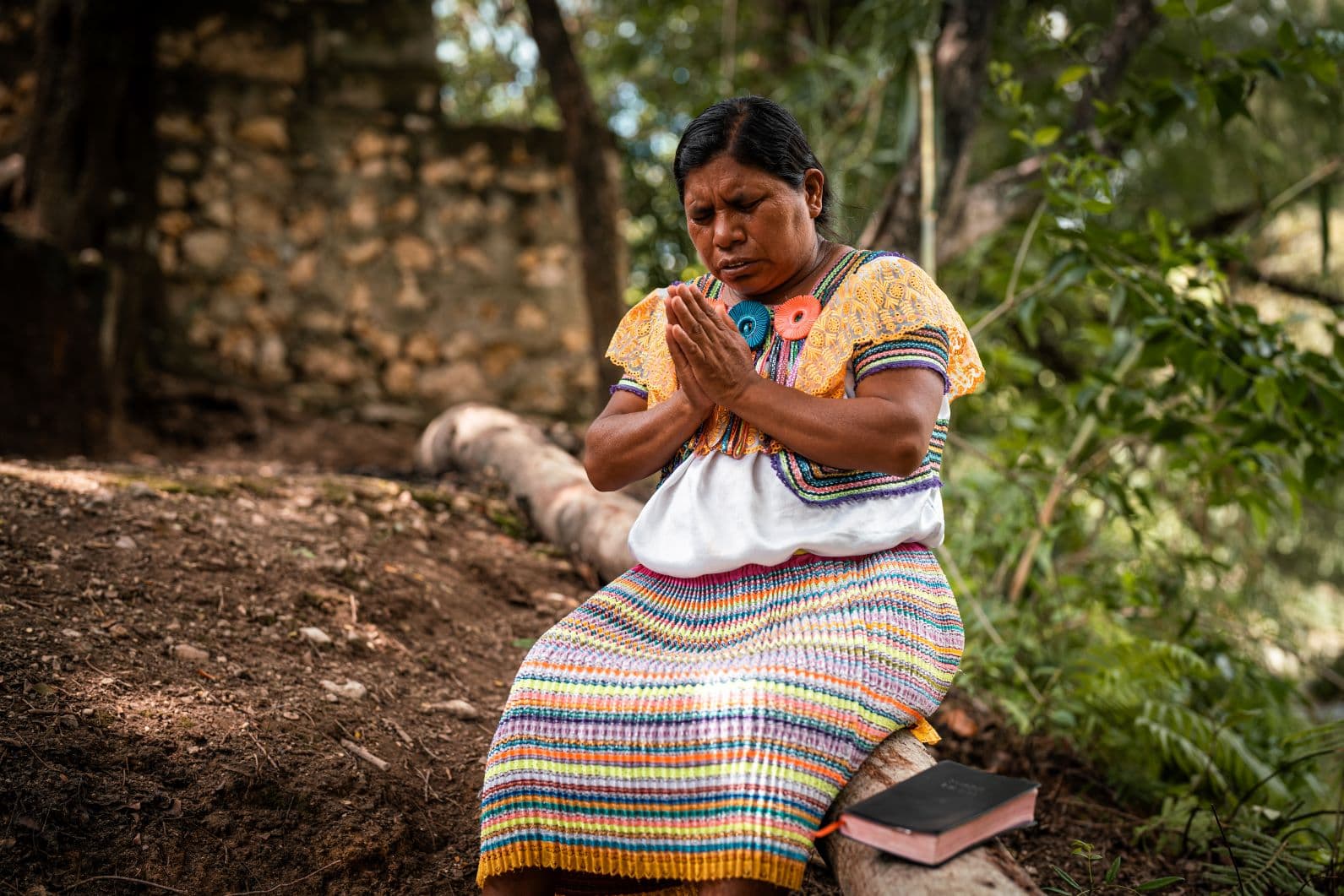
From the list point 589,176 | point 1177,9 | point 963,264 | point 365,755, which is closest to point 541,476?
point 589,176

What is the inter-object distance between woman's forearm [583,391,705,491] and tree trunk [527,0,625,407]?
100 inches

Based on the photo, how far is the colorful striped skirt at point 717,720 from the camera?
148 centimetres

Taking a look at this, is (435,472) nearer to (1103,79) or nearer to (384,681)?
(384,681)

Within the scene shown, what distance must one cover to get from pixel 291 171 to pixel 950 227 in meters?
3.06

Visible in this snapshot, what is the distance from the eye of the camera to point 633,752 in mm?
1573

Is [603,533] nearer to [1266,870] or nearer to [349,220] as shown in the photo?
[1266,870]

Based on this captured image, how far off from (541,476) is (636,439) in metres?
1.90

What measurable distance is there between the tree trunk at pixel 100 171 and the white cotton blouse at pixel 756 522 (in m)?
3.01

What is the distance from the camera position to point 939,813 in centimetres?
138

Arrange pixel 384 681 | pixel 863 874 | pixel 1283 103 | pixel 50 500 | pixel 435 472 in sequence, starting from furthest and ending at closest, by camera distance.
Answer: pixel 1283 103 < pixel 435 472 < pixel 50 500 < pixel 384 681 < pixel 863 874

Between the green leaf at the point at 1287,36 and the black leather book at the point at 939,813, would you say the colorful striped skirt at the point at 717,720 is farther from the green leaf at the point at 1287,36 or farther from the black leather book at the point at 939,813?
the green leaf at the point at 1287,36

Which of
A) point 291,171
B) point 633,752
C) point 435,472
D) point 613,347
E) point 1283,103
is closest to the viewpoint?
point 633,752

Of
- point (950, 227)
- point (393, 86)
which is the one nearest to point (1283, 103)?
point (950, 227)

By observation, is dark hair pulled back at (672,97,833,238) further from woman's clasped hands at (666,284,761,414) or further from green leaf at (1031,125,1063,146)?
green leaf at (1031,125,1063,146)
